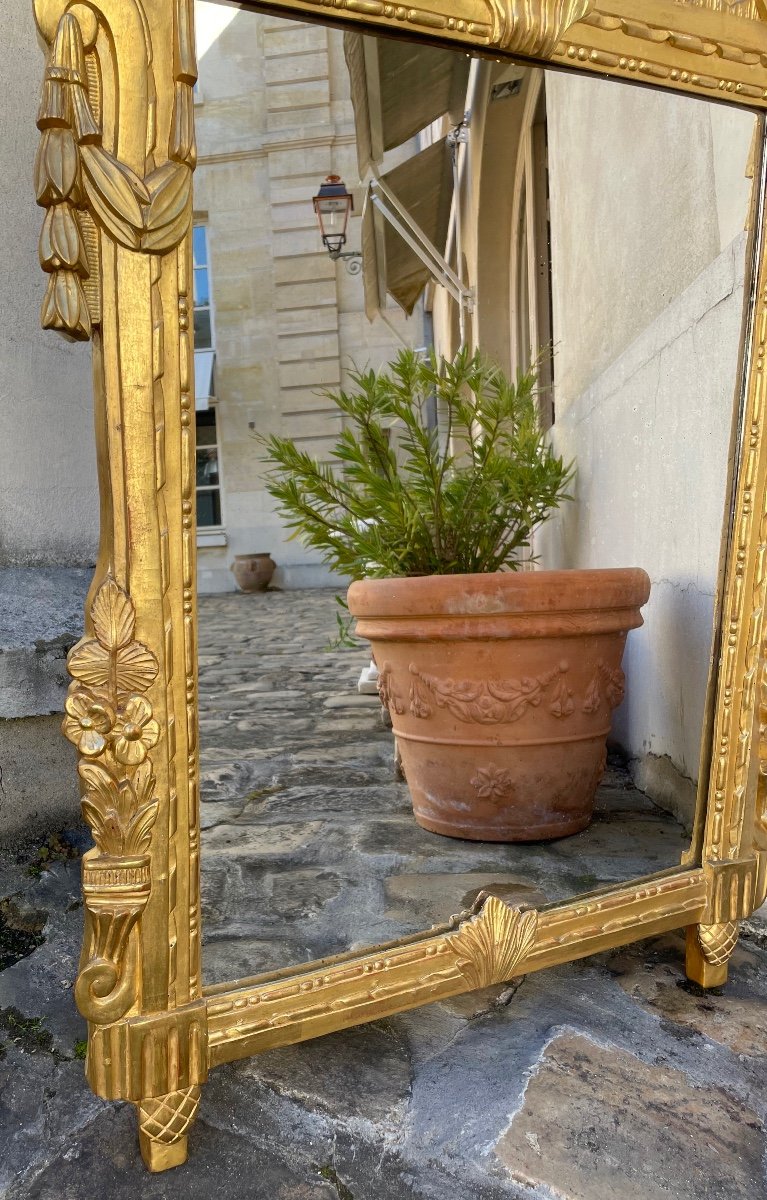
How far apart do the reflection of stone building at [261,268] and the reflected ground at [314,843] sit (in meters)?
0.17

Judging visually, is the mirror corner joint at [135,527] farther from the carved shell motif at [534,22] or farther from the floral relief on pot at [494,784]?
the floral relief on pot at [494,784]

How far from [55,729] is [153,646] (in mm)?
797

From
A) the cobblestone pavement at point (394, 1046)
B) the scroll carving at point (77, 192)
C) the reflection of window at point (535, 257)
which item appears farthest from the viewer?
the reflection of window at point (535, 257)

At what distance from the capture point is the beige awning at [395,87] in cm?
116

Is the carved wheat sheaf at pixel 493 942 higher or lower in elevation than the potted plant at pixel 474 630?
lower

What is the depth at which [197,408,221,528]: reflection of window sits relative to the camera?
3.12 feet

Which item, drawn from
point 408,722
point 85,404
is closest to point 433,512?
point 408,722

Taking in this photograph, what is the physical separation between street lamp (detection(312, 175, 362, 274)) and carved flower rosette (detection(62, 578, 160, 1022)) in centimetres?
67

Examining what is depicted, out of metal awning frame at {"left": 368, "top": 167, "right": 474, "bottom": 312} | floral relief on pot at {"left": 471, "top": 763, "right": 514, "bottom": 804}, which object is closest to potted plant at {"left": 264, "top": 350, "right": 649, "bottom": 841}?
floral relief on pot at {"left": 471, "top": 763, "right": 514, "bottom": 804}

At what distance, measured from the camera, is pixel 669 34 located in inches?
44.3

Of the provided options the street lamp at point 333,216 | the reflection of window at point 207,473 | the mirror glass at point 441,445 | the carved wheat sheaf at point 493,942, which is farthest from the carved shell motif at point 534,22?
the carved wheat sheaf at point 493,942

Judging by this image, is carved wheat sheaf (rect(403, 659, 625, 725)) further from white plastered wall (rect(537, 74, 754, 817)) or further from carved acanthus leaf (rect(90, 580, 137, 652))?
carved acanthus leaf (rect(90, 580, 137, 652))

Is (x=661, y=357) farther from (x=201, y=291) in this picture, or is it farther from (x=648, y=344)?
(x=201, y=291)

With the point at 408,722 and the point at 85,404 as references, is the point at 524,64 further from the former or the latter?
the point at 408,722
